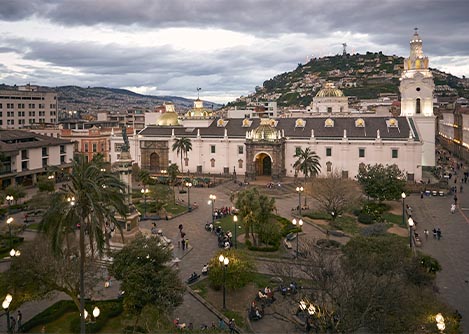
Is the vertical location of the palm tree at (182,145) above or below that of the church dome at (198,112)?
below

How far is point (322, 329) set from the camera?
54.2ft

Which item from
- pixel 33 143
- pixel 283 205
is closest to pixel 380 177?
pixel 283 205

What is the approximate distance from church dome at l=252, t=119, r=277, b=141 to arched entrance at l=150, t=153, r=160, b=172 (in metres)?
17.6

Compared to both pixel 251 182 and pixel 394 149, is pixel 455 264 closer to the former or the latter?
pixel 394 149

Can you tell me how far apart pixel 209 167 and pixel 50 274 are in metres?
49.0

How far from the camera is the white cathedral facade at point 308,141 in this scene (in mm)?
58625

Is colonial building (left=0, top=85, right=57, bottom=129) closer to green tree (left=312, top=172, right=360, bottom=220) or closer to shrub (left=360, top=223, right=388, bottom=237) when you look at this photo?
green tree (left=312, top=172, right=360, bottom=220)

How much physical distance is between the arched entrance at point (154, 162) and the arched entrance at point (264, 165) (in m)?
17.0

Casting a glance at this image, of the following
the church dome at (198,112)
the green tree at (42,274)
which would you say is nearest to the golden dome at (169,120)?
the church dome at (198,112)

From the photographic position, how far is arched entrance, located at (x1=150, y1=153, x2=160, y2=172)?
7106 centimetres

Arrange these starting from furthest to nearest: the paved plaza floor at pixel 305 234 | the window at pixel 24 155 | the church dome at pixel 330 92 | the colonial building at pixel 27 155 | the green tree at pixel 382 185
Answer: the church dome at pixel 330 92 → the window at pixel 24 155 → the colonial building at pixel 27 155 → the green tree at pixel 382 185 → the paved plaza floor at pixel 305 234

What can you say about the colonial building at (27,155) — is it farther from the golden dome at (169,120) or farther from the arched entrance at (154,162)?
the golden dome at (169,120)

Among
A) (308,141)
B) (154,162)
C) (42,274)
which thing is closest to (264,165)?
(308,141)

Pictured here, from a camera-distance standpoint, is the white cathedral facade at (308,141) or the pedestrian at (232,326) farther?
the white cathedral facade at (308,141)
